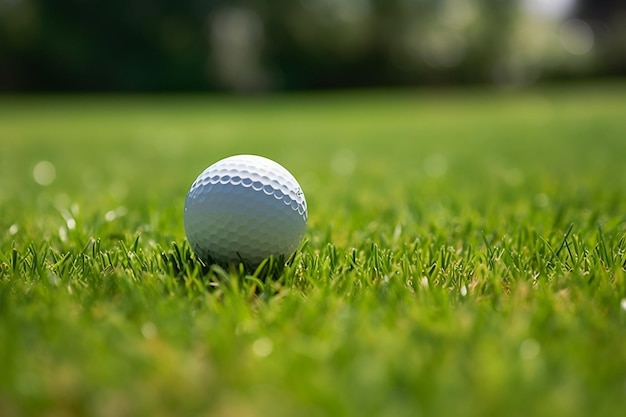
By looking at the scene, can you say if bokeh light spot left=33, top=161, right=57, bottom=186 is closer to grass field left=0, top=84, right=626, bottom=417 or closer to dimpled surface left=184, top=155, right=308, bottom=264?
grass field left=0, top=84, right=626, bottom=417

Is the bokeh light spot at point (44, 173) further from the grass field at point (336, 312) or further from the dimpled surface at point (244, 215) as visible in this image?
the dimpled surface at point (244, 215)

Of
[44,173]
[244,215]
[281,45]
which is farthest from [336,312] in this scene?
[281,45]

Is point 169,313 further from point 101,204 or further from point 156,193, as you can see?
point 156,193

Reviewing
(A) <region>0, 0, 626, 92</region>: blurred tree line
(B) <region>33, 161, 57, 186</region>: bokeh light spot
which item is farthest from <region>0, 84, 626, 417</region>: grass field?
(A) <region>0, 0, 626, 92</region>: blurred tree line

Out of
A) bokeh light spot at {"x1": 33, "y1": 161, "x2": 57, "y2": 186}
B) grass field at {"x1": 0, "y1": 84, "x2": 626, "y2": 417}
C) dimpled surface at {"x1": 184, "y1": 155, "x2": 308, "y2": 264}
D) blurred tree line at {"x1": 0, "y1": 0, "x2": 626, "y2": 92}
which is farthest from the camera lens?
blurred tree line at {"x1": 0, "y1": 0, "x2": 626, "y2": 92}

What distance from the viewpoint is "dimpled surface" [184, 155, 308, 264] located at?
7.30ft

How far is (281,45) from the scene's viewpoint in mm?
31922

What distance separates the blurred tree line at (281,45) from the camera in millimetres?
28297

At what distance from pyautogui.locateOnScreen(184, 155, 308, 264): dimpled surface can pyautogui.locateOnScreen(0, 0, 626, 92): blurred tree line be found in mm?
28279

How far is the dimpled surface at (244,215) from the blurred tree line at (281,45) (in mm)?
28279

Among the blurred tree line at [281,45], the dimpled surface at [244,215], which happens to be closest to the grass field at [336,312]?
the dimpled surface at [244,215]

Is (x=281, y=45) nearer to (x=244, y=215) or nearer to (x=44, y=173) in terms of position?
(x=44, y=173)

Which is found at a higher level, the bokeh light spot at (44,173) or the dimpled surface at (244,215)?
the dimpled surface at (244,215)

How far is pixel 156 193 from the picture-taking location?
14.1 feet
